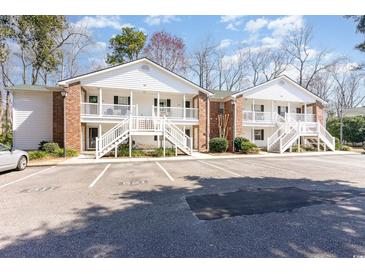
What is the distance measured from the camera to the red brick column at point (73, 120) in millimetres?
15453

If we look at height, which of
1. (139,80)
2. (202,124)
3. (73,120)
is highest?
(139,80)

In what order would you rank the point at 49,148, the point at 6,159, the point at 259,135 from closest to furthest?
the point at 6,159, the point at 49,148, the point at 259,135

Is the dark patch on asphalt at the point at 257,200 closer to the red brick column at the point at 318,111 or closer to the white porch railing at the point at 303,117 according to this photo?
the white porch railing at the point at 303,117

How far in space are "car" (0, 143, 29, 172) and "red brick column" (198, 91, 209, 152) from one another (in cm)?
1250

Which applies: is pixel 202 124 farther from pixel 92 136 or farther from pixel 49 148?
pixel 49 148

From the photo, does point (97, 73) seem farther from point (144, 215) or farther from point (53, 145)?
point (144, 215)

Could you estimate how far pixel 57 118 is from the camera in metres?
16.9

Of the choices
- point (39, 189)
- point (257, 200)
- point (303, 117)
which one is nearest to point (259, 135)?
point (303, 117)

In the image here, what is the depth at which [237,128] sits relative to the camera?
63.7 ft

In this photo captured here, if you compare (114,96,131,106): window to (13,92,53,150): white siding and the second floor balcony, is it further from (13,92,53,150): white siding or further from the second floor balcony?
(13,92,53,150): white siding

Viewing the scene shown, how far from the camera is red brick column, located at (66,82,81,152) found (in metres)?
15.5

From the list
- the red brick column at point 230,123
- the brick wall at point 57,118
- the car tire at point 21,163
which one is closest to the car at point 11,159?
the car tire at point 21,163

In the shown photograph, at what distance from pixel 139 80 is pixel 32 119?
9.28 metres

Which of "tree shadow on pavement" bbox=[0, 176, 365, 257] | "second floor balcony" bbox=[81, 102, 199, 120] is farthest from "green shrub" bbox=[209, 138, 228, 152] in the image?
"tree shadow on pavement" bbox=[0, 176, 365, 257]
